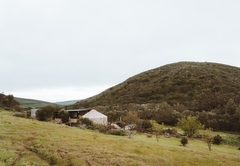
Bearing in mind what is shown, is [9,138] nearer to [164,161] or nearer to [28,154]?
[28,154]

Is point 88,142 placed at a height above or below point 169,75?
below

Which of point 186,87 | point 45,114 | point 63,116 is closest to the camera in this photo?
point 45,114

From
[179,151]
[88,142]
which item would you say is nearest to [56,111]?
[88,142]

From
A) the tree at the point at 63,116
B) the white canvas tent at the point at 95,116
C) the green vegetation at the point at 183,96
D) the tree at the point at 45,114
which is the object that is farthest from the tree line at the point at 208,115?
the tree at the point at 45,114

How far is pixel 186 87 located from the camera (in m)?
75.4

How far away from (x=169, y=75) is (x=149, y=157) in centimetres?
7414

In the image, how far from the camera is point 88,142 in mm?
22484

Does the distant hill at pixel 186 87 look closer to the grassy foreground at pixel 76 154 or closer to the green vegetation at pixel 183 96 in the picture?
the green vegetation at pixel 183 96

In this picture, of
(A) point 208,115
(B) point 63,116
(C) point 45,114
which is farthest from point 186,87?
(C) point 45,114

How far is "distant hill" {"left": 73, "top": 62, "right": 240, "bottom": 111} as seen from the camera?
6186 centimetres

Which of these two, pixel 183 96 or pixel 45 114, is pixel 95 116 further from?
pixel 183 96

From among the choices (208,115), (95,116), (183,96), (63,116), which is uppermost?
(183,96)

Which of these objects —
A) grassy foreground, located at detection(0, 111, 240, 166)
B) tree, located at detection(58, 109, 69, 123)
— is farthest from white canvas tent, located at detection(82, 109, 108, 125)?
grassy foreground, located at detection(0, 111, 240, 166)

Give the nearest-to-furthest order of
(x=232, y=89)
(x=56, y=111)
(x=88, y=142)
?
1. (x=88, y=142)
2. (x=56, y=111)
3. (x=232, y=89)
